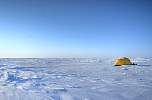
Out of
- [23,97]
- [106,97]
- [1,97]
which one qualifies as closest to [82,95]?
[106,97]

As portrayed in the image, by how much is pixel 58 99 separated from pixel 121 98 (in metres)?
1.96

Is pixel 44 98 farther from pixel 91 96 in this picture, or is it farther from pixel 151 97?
pixel 151 97

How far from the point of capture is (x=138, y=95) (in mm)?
6688

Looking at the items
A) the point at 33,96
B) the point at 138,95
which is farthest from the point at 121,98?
the point at 33,96

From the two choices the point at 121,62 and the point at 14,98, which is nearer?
the point at 14,98

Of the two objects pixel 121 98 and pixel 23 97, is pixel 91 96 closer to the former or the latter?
pixel 121 98

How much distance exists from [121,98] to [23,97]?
305 centimetres

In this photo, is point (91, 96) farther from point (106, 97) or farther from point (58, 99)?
point (58, 99)

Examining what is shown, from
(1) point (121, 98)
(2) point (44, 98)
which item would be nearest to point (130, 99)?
(1) point (121, 98)

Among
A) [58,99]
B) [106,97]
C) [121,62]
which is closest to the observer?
[58,99]

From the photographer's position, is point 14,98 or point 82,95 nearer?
point 14,98

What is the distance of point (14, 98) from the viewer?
6059 millimetres

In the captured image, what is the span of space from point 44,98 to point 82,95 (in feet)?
4.11

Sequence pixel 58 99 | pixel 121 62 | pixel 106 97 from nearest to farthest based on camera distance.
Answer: pixel 58 99, pixel 106 97, pixel 121 62
